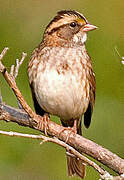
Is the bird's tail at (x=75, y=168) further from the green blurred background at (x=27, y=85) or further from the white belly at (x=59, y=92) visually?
the white belly at (x=59, y=92)

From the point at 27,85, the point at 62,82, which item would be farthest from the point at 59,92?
the point at 27,85

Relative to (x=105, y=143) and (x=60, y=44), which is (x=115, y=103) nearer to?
Answer: (x=105, y=143)

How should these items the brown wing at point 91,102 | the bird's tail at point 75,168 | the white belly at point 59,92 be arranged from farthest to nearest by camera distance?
the bird's tail at point 75,168, the brown wing at point 91,102, the white belly at point 59,92

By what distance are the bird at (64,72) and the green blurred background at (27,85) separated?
32 cm

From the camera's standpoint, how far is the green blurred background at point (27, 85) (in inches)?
245

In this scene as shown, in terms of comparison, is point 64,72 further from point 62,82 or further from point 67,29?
point 67,29

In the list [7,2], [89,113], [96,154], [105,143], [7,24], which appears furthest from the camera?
[7,2]

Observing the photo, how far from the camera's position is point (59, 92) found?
5309 mm

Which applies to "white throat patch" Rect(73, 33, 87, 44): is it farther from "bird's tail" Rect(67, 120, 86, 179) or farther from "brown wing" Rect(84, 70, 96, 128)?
"bird's tail" Rect(67, 120, 86, 179)

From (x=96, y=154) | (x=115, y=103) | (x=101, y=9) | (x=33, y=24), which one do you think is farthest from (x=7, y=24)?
(x=96, y=154)

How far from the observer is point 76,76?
5344 millimetres

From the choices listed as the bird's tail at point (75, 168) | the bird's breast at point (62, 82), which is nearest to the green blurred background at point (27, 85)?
the bird's tail at point (75, 168)

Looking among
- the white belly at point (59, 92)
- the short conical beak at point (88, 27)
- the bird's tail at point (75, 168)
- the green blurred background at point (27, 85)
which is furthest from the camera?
the green blurred background at point (27, 85)

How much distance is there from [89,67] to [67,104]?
336 mm
